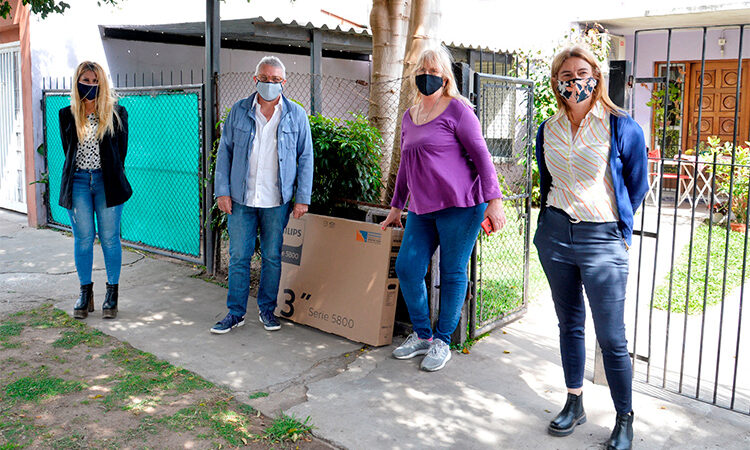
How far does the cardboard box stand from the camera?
15.6ft

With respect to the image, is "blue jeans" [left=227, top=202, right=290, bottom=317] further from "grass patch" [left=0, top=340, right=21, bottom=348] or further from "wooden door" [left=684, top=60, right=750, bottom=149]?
"wooden door" [left=684, top=60, right=750, bottom=149]

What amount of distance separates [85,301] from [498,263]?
4.07 meters

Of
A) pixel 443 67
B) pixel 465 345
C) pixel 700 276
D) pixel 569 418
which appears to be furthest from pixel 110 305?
pixel 700 276

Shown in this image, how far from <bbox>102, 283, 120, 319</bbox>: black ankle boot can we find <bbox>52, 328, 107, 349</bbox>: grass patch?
270 millimetres

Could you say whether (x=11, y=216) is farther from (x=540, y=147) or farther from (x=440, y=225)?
(x=540, y=147)

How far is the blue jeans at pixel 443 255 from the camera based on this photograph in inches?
166

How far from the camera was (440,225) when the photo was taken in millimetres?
4242

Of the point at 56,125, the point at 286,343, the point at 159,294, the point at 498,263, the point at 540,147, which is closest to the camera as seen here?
the point at 540,147

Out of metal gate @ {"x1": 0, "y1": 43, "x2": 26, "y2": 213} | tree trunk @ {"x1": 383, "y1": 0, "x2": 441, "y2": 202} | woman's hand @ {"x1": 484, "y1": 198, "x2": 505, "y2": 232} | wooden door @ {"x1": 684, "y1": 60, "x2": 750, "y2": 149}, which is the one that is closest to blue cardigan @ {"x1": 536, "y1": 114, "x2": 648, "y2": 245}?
woman's hand @ {"x1": 484, "y1": 198, "x2": 505, "y2": 232}

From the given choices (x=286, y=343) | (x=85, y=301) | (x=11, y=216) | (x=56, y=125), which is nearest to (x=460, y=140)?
(x=286, y=343)

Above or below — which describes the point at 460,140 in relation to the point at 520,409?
above

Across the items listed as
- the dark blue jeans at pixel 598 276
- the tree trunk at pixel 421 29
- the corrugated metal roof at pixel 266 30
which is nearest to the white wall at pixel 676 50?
the corrugated metal roof at pixel 266 30

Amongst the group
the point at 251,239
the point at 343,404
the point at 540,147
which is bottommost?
the point at 343,404

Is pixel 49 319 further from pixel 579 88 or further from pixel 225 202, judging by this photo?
pixel 579 88
